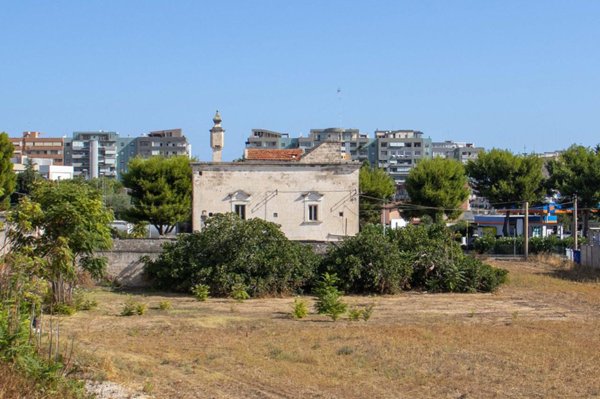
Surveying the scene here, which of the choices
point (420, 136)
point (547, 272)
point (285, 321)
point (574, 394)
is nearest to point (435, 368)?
point (574, 394)

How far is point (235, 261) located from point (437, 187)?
107 ft

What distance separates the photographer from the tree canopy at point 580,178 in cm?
6103

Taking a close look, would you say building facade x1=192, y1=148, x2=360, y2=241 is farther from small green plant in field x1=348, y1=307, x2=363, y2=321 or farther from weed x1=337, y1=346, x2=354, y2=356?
weed x1=337, y1=346, x2=354, y2=356

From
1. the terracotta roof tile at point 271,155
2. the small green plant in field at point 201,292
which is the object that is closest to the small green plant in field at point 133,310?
the small green plant in field at point 201,292

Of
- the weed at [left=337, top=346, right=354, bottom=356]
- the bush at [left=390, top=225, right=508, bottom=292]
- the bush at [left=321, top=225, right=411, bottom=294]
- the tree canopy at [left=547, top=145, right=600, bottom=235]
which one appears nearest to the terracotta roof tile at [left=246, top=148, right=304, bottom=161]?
the bush at [left=390, top=225, right=508, bottom=292]

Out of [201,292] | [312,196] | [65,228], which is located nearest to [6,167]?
[312,196]

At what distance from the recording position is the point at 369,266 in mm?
32781

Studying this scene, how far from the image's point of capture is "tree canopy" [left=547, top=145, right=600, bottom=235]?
61.0 m

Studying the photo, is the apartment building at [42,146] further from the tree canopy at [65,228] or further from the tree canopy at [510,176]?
the tree canopy at [65,228]

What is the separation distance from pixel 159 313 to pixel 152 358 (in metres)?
8.21

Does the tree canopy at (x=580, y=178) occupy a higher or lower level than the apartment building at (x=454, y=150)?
lower

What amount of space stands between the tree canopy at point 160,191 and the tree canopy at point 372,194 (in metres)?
14.3

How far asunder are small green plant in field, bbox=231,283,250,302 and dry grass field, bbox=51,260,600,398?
0.69 meters

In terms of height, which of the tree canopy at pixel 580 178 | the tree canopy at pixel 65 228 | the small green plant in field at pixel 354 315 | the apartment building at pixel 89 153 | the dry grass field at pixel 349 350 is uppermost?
the apartment building at pixel 89 153
